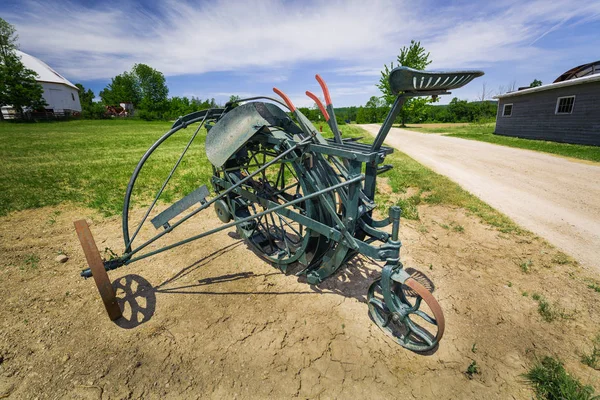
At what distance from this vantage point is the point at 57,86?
46000 millimetres

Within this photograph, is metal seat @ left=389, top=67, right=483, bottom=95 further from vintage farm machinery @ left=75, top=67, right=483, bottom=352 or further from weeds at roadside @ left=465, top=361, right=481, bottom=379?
weeds at roadside @ left=465, top=361, right=481, bottom=379

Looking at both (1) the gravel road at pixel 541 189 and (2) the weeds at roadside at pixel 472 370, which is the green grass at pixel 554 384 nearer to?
(2) the weeds at roadside at pixel 472 370

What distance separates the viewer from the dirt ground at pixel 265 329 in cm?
247

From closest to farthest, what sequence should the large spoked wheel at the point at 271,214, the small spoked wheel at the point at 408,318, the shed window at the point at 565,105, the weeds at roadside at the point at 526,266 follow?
the small spoked wheel at the point at 408,318 → the large spoked wheel at the point at 271,214 → the weeds at roadside at the point at 526,266 → the shed window at the point at 565,105

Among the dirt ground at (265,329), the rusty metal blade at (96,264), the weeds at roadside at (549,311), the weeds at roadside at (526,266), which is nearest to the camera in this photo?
the dirt ground at (265,329)

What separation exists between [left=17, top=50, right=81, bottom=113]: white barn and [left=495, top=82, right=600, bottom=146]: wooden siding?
57229 millimetres

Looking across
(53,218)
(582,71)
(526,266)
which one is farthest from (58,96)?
(582,71)

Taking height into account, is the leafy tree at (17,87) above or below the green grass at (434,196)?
above

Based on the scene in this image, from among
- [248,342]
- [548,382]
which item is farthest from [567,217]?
[248,342]

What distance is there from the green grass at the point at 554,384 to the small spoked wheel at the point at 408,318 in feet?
2.64

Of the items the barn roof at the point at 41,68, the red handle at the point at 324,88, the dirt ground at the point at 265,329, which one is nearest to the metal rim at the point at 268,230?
the dirt ground at the point at 265,329

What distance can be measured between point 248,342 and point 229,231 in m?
2.72

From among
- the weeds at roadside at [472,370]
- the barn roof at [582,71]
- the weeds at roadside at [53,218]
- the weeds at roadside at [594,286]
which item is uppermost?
the barn roof at [582,71]

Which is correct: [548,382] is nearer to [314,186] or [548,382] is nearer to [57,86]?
[314,186]
